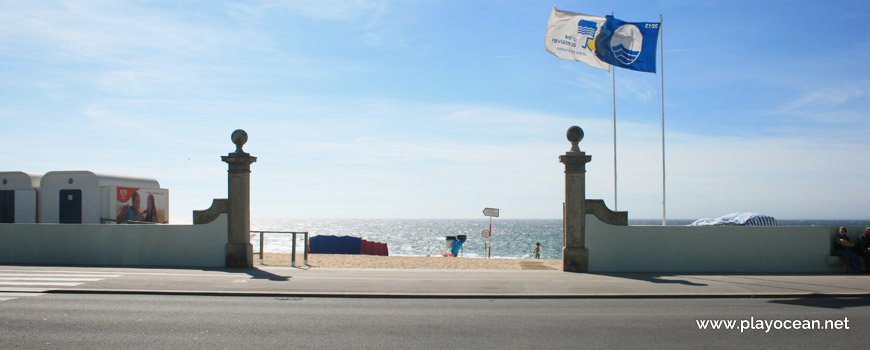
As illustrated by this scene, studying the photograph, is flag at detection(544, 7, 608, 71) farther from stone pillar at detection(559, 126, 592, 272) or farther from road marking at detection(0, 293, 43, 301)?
road marking at detection(0, 293, 43, 301)

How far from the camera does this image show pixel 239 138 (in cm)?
1617

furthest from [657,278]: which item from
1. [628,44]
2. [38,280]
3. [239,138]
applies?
[38,280]

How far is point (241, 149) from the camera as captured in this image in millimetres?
16234

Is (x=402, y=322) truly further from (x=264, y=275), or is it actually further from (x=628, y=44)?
(x=628, y=44)

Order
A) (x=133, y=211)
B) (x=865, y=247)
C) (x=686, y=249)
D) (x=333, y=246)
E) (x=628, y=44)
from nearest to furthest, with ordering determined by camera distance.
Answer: (x=865, y=247) → (x=686, y=249) → (x=628, y=44) → (x=133, y=211) → (x=333, y=246)

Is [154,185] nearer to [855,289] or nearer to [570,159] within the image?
[570,159]

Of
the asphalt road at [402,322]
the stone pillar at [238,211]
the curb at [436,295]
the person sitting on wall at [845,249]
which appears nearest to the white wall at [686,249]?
the person sitting on wall at [845,249]

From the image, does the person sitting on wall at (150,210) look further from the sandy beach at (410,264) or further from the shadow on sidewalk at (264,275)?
the shadow on sidewalk at (264,275)

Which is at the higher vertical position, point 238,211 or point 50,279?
point 238,211

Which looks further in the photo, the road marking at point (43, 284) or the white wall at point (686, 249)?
the white wall at point (686, 249)

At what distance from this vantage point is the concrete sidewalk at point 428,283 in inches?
452

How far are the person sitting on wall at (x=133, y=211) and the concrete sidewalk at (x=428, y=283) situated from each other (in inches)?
310

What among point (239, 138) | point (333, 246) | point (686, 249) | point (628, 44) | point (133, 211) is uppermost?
point (628, 44)

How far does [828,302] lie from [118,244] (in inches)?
657
